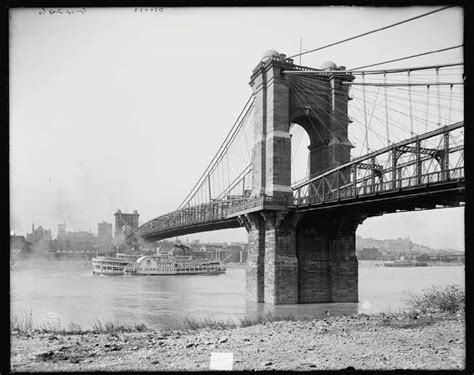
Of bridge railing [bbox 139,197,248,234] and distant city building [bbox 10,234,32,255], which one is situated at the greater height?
bridge railing [bbox 139,197,248,234]

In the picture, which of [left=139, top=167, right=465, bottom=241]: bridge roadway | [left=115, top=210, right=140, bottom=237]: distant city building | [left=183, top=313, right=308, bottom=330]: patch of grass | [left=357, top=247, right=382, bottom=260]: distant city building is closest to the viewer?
[left=183, top=313, right=308, bottom=330]: patch of grass

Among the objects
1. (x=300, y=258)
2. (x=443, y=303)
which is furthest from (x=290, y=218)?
(x=443, y=303)

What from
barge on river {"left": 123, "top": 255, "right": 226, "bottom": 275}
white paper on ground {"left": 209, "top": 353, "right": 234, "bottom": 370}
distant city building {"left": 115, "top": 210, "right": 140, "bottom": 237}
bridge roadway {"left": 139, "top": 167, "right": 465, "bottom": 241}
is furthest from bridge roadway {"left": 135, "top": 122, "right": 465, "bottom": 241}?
distant city building {"left": 115, "top": 210, "right": 140, "bottom": 237}

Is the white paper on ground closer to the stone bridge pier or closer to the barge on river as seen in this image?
the stone bridge pier

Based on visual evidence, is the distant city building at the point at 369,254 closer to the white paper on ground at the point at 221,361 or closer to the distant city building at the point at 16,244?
the distant city building at the point at 16,244

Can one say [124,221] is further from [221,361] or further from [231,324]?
[221,361]
